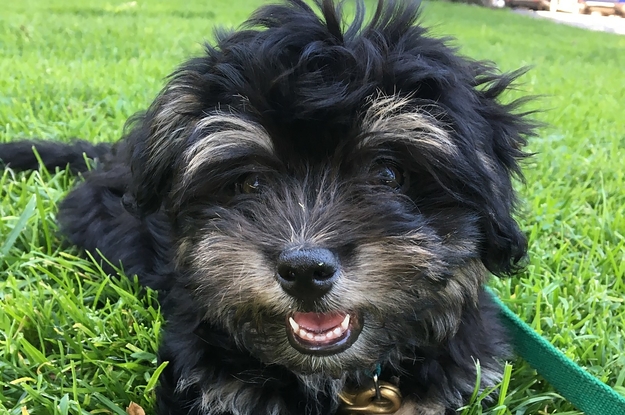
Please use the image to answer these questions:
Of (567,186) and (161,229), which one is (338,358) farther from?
(567,186)

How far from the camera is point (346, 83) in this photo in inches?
73.0

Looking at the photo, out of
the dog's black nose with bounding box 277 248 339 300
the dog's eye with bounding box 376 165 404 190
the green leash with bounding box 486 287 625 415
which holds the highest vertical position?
the dog's eye with bounding box 376 165 404 190

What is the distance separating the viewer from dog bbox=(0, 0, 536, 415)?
1.80m

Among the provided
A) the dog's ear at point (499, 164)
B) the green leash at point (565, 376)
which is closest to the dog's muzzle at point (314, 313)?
the dog's ear at point (499, 164)

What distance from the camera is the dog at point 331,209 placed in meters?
1.80

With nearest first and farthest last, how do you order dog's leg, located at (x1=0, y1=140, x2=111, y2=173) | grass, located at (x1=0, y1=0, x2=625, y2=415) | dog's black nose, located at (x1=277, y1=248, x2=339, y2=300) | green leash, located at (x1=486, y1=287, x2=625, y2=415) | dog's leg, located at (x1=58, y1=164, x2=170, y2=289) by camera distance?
dog's black nose, located at (x1=277, y1=248, x2=339, y2=300) < green leash, located at (x1=486, y1=287, x2=625, y2=415) < grass, located at (x1=0, y1=0, x2=625, y2=415) < dog's leg, located at (x1=58, y1=164, x2=170, y2=289) < dog's leg, located at (x1=0, y1=140, x2=111, y2=173)

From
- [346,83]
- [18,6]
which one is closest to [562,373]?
[346,83]

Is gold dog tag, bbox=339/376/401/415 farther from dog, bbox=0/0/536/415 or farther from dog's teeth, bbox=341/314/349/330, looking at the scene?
dog's teeth, bbox=341/314/349/330

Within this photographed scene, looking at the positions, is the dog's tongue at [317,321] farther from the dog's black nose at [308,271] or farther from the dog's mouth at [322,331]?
the dog's black nose at [308,271]

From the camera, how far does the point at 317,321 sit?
1.94 meters

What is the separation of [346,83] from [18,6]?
12.2 m

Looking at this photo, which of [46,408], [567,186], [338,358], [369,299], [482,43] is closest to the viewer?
[369,299]

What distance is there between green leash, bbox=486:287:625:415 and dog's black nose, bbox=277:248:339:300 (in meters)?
1.05

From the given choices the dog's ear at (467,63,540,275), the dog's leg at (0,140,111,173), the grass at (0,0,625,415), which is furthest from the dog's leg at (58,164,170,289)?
the dog's ear at (467,63,540,275)
